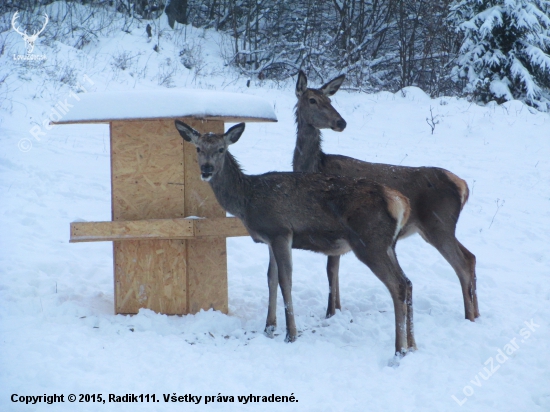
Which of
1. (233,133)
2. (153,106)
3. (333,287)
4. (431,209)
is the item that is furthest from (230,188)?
(431,209)

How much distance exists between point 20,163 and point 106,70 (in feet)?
20.1

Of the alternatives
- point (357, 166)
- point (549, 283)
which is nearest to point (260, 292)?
point (357, 166)

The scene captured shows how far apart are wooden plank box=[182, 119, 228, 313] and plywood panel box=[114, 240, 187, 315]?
0.11 metres

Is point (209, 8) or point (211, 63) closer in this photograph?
point (211, 63)

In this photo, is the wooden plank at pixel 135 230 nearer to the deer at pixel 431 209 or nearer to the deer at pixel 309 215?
the deer at pixel 309 215

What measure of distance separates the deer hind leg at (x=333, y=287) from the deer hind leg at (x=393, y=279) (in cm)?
123

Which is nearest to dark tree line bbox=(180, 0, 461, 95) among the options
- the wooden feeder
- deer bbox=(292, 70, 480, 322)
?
deer bbox=(292, 70, 480, 322)

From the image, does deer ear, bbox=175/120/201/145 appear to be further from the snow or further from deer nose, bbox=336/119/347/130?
deer nose, bbox=336/119/347/130

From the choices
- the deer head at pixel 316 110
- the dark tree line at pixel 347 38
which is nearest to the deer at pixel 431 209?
the deer head at pixel 316 110

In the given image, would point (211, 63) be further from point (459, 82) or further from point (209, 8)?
point (459, 82)

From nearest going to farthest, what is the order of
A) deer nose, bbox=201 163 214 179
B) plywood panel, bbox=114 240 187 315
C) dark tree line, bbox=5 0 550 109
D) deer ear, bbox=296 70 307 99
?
deer nose, bbox=201 163 214 179
plywood panel, bbox=114 240 187 315
deer ear, bbox=296 70 307 99
dark tree line, bbox=5 0 550 109

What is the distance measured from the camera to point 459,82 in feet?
64.4

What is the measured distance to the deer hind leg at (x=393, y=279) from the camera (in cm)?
602

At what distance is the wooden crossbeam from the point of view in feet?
22.2
